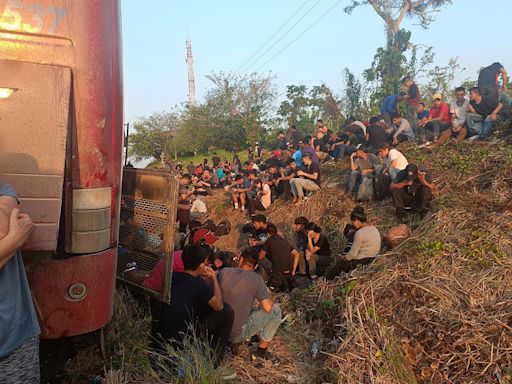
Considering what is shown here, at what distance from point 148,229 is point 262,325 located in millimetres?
1607

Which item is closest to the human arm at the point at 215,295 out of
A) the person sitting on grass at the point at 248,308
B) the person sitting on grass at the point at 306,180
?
the person sitting on grass at the point at 248,308

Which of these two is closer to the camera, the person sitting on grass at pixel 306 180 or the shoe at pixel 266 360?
the shoe at pixel 266 360

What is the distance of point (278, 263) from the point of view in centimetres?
623

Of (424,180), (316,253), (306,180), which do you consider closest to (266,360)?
(316,253)

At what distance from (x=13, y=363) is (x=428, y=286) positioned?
3.63 meters

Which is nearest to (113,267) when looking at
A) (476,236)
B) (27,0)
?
(27,0)

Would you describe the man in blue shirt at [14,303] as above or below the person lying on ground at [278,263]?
above

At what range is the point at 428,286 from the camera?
4203 millimetres

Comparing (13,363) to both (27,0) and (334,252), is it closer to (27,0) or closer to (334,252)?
(27,0)

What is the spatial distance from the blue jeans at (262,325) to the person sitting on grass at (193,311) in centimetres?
34

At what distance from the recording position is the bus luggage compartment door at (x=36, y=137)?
7.61 ft

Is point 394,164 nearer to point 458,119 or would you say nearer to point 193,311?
point 458,119

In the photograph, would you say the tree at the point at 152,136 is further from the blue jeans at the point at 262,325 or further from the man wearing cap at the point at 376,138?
the blue jeans at the point at 262,325

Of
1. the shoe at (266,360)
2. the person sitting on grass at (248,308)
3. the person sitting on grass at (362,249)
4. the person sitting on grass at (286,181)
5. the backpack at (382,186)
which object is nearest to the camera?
the shoe at (266,360)
